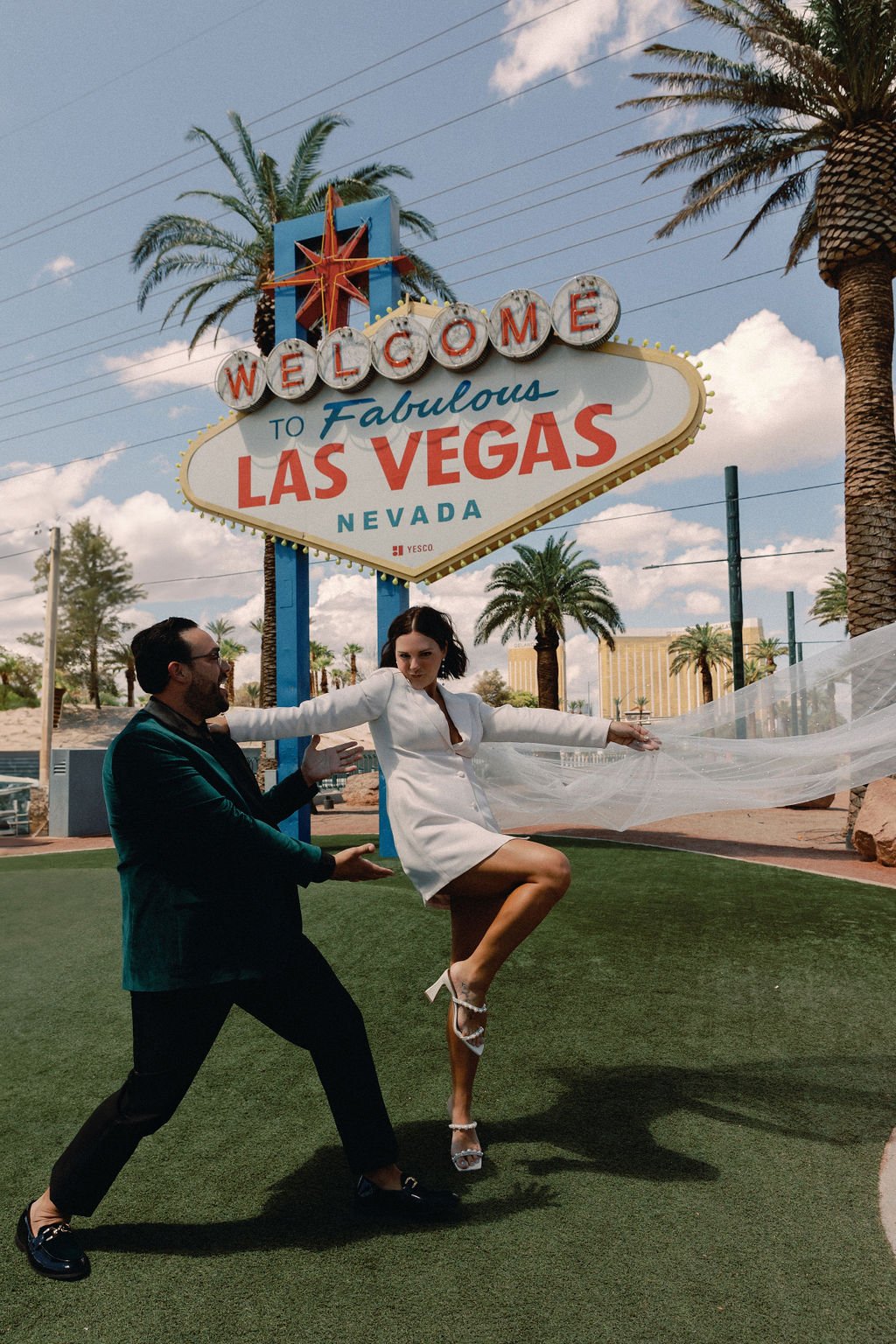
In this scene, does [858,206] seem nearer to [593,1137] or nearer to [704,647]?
[593,1137]

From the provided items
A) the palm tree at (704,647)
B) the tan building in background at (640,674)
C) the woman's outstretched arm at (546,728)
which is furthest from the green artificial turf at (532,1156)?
the tan building in background at (640,674)

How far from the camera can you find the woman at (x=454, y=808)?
10.5 ft

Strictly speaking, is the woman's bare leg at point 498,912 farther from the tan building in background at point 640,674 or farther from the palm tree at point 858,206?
the tan building in background at point 640,674

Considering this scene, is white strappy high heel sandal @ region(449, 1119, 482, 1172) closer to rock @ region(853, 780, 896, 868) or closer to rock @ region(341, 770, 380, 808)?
rock @ region(853, 780, 896, 868)

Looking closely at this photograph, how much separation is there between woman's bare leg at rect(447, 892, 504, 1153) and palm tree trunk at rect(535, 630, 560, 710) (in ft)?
100

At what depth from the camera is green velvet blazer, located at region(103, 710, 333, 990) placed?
2799 millimetres

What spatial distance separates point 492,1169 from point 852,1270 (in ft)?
4.01

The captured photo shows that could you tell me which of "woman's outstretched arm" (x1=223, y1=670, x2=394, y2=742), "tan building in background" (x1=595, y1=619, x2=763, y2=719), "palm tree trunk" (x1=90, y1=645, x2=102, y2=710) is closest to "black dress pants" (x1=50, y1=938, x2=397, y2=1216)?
"woman's outstretched arm" (x1=223, y1=670, x2=394, y2=742)

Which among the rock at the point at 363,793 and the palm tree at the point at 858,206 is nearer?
the palm tree at the point at 858,206

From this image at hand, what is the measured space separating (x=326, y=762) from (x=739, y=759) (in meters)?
2.44

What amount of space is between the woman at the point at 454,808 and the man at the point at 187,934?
0.91 ft

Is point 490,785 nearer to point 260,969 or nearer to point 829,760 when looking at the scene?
point 829,760

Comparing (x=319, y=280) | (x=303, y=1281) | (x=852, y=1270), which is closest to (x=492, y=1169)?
(x=303, y=1281)

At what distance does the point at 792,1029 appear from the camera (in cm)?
502
